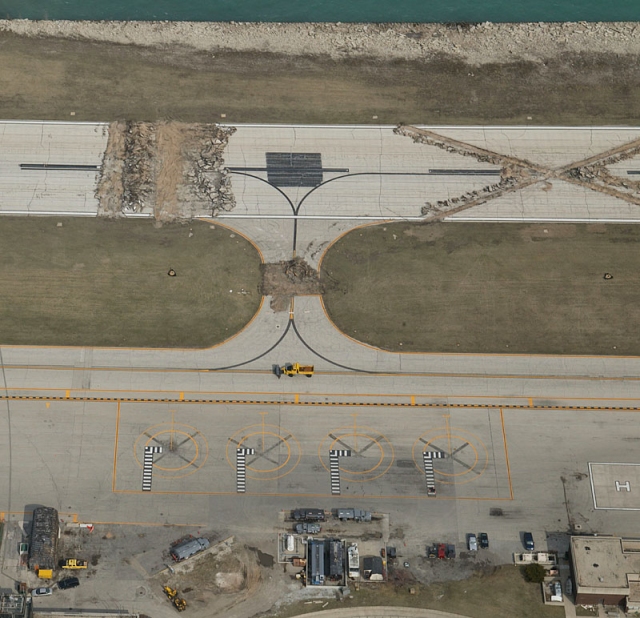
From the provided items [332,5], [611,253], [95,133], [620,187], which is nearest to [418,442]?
[611,253]

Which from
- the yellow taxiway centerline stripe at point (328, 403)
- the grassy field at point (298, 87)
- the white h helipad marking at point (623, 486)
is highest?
the grassy field at point (298, 87)

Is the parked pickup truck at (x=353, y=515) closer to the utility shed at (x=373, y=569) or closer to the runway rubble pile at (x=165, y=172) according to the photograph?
the utility shed at (x=373, y=569)

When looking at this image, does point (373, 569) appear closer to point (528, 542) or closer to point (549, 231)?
point (528, 542)

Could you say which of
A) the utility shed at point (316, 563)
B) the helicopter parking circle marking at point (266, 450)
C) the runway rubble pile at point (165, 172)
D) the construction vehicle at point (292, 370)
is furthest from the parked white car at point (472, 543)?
the runway rubble pile at point (165, 172)

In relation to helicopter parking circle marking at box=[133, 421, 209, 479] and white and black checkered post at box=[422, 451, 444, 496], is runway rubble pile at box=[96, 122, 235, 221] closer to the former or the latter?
helicopter parking circle marking at box=[133, 421, 209, 479]

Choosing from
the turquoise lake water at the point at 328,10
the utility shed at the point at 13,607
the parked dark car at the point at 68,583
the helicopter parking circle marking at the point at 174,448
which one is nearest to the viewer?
the utility shed at the point at 13,607

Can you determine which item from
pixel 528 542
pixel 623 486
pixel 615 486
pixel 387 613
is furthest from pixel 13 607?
pixel 623 486

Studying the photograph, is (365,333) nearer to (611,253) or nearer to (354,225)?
(354,225)
